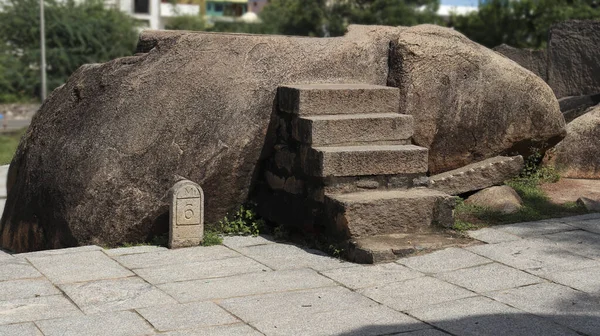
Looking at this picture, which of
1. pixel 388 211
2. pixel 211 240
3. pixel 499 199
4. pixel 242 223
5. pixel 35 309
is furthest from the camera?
pixel 499 199

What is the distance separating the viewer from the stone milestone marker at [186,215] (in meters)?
6.71

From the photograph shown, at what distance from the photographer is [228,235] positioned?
7.21 meters

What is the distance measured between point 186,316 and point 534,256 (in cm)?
245

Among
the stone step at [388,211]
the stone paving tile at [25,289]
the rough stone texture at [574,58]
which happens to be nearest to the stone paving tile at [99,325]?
the stone paving tile at [25,289]

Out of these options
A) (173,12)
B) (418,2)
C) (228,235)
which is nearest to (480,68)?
(228,235)

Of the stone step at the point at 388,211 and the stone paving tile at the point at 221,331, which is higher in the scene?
the stone step at the point at 388,211

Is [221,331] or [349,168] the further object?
[349,168]

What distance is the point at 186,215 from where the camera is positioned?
677 centimetres

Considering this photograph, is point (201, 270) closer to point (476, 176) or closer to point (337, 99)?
point (337, 99)

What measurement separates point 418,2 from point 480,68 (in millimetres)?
31152

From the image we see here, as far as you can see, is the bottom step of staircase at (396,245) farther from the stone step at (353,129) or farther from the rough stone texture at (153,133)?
the rough stone texture at (153,133)

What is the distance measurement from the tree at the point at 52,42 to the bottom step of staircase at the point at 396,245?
3380 centimetres

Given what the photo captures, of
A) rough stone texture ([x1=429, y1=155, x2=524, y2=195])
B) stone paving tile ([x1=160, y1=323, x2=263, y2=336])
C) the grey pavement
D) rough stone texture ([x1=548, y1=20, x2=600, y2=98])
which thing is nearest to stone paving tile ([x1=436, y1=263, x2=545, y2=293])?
the grey pavement

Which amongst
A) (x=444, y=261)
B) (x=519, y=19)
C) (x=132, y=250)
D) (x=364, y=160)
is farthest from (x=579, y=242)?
(x=519, y=19)
